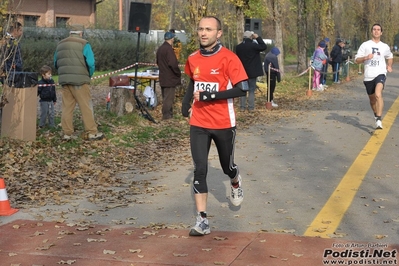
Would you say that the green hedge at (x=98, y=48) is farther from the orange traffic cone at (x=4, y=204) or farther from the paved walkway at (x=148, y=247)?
the paved walkway at (x=148, y=247)

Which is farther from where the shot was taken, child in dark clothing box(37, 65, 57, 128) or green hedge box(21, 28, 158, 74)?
green hedge box(21, 28, 158, 74)

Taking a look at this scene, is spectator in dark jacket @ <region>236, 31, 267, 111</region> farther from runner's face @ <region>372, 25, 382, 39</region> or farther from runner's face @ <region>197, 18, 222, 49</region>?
runner's face @ <region>197, 18, 222, 49</region>

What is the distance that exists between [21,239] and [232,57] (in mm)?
2649

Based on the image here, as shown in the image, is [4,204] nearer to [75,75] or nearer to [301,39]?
[75,75]

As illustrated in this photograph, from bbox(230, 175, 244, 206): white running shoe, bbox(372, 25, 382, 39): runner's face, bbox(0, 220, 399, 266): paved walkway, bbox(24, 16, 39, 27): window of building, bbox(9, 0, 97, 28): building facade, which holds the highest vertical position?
bbox(9, 0, 97, 28): building facade

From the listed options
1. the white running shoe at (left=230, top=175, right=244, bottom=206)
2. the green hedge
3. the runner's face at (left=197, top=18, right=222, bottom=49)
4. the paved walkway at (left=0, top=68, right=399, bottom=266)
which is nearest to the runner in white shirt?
the paved walkway at (left=0, top=68, right=399, bottom=266)

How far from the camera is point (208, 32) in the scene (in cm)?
732

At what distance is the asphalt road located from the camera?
7742 mm

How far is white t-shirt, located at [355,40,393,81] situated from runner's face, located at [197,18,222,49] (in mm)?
7718

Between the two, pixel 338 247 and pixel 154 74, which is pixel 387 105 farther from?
pixel 338 247

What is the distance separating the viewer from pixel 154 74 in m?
20.3

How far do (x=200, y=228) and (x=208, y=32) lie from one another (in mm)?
1856

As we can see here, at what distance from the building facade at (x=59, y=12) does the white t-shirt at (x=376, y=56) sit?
92.6 ft

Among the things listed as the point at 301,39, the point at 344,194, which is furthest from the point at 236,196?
the point at 301,39
